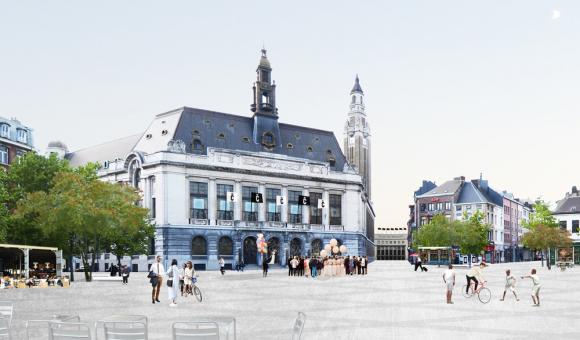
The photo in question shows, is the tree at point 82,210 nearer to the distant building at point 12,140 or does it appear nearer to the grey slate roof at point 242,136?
the distant building at point 12,140

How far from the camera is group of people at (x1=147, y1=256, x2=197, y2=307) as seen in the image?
25312mm

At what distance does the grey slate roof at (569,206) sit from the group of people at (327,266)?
62559mm

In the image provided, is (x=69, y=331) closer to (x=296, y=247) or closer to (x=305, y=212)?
(x=296, y=247)

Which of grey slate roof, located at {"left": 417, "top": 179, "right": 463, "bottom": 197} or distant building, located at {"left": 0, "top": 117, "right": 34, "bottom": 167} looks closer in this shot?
distant building, located at {"left": 0, "top": 117, "right": 34, "bottom": 167}

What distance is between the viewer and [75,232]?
1989 inches

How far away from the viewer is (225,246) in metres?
78.6

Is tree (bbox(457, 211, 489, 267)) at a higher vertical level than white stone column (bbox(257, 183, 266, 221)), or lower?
lower

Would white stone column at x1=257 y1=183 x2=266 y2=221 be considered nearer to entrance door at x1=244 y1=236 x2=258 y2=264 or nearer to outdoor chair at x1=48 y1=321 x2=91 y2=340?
entrance door at x1=244 y1=236 x2=258 y2=264

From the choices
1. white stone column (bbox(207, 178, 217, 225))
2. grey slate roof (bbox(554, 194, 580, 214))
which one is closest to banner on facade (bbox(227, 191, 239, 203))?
white stone column (bbox(207, 178, 217, 225))

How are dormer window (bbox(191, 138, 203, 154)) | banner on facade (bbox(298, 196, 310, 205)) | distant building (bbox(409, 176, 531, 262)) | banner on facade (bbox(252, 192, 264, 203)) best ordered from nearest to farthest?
1. dormer window (bbox(191, 138, 203, 154))
2. banner on facade (bbox(252, 192, 264, 203))
3. banner on facade (bbox(298, 196, 310, 205))
4. distant building (bbox(409, 176, 531, 262))

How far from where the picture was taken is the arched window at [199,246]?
75.8 metres

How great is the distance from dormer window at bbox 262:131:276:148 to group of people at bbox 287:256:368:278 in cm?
3101

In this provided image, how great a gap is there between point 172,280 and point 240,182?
182ft

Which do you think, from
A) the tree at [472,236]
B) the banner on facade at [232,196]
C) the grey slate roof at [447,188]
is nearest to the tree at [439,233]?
the tree at [472,236]
